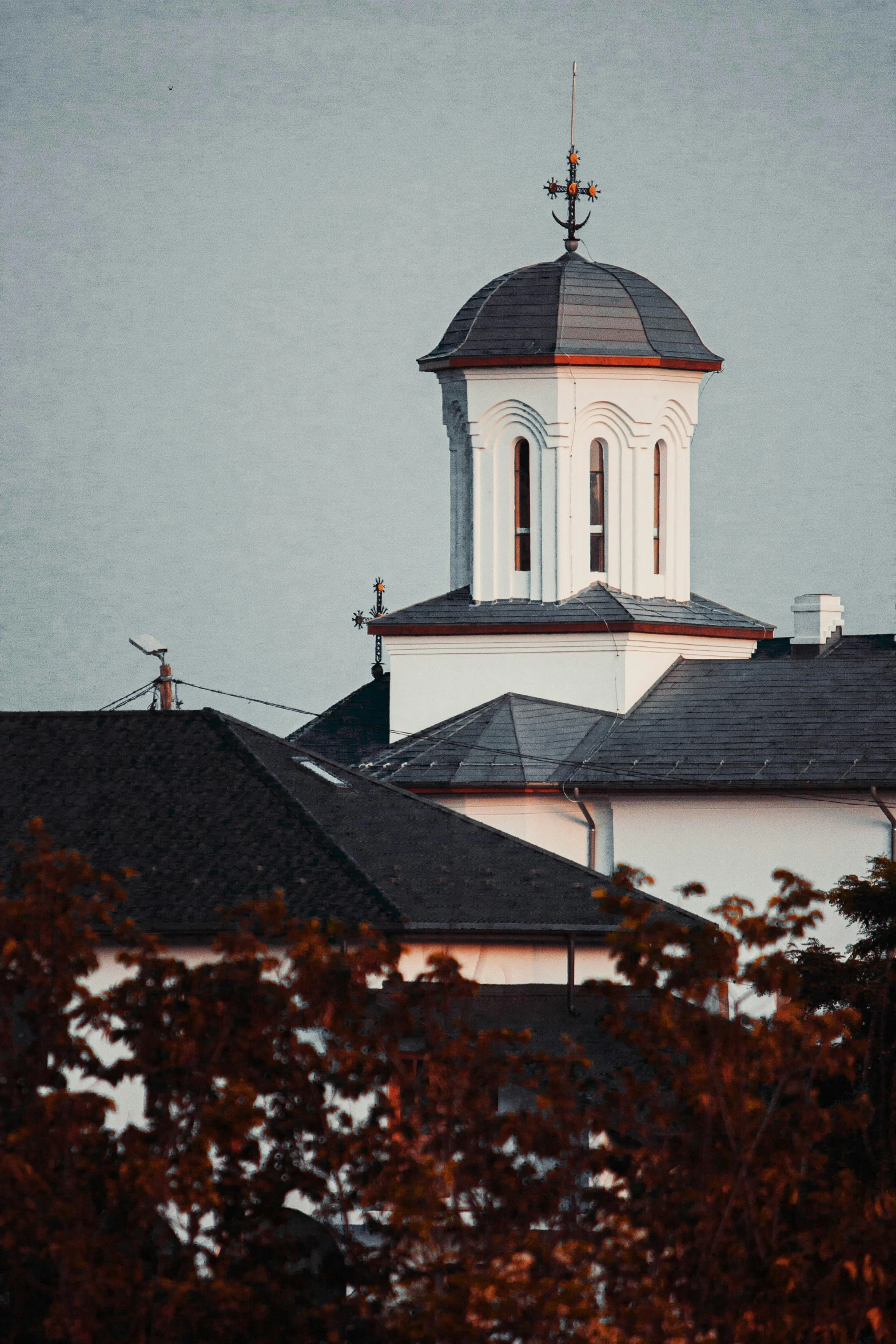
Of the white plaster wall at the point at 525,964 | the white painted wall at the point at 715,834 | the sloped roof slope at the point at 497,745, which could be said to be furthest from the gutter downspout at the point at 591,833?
the white plaster wall at the point at 525,964

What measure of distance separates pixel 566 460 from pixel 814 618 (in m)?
9.78

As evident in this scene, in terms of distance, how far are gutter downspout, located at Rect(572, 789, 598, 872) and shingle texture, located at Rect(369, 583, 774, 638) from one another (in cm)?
377

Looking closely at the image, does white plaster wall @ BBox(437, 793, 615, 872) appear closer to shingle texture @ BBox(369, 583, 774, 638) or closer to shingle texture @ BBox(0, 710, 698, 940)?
shingle texture @ BBox(369, 583, 774, 638)

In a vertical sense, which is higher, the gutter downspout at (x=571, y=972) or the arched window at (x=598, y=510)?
the arched window at (x=598, y=510)

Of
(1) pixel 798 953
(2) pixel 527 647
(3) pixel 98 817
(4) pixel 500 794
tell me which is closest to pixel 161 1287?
(1) pixel 798 953

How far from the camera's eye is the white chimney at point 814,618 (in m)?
48.2

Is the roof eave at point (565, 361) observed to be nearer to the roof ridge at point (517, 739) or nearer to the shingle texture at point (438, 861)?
the roof ridge at point (517, 739)

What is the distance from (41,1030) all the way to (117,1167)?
1.01 meters

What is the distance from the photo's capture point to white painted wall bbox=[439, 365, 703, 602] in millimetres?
40156

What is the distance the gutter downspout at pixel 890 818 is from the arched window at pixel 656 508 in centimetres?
736

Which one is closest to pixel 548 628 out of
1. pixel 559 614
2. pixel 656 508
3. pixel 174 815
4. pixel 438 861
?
pixel 559 614

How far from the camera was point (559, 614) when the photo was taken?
39.9m

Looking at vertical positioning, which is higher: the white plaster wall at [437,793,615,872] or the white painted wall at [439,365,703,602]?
the white painted wall at [439,365,703,602]

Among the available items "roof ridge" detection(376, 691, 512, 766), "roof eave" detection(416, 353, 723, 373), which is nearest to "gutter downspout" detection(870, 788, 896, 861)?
"roof ridge" detection(376, 691, 512, 766)
